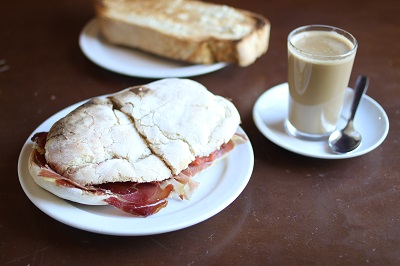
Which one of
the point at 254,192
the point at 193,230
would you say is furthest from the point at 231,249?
the point at 254,192

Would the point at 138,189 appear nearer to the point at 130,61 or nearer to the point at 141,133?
the point at 141,133

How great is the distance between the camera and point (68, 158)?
1120 mm

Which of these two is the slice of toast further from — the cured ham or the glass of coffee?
the cured ham

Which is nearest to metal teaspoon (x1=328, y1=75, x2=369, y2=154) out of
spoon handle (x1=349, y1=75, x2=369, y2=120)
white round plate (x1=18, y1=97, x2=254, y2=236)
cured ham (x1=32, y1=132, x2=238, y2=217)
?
spoon handle (x1=349, y1=75, x2=369, y2=120)

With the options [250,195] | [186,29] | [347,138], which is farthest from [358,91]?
[186,29]

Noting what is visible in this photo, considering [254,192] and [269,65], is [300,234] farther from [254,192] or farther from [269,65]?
[269,65]

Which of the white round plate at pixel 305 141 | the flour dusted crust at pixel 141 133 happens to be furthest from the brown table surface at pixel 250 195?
the flour dusted crust at pixel 141 133

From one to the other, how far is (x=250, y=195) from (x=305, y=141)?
0.28 meters

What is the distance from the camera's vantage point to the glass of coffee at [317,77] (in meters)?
1.34

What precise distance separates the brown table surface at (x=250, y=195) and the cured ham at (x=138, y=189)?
0.27ft

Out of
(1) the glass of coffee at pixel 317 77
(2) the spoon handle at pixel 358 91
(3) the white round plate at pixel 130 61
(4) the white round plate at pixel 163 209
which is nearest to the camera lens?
(4) the white round plate at pixel 163 209

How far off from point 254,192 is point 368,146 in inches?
14.2

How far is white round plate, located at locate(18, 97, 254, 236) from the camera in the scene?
107 centimetres

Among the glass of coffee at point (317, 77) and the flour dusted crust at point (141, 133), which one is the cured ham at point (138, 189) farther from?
the glass of coffee at point (317, 77)
